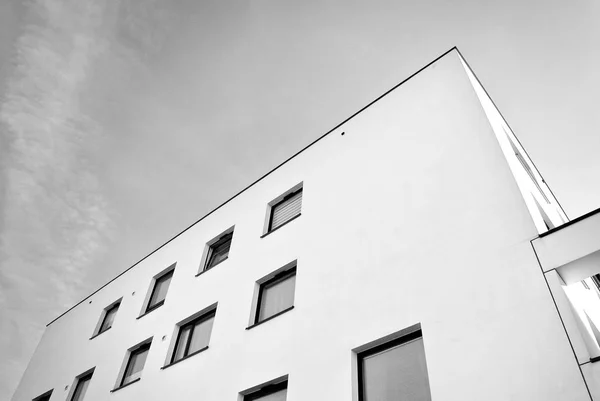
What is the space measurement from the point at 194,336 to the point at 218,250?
3262 millimetres

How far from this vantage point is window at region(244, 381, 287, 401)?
7.73m

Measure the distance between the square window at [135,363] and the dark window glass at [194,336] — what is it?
1.44m

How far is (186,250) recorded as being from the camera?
48.3 feet

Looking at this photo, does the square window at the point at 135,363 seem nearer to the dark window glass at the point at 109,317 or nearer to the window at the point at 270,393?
the dark window glass at the point at 109,317

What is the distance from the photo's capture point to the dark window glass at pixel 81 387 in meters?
13.8

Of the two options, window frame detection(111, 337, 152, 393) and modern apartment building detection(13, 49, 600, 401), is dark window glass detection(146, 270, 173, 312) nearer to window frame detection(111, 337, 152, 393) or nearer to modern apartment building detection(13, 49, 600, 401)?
modern apartment building detection(13, 49, 600, 401)

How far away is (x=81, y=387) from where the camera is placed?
14.2m

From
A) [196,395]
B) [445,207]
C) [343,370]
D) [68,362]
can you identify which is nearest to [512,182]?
[445,207]

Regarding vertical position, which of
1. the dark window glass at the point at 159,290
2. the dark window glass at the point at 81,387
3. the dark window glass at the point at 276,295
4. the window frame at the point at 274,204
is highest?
the window frame at the point at 274,204

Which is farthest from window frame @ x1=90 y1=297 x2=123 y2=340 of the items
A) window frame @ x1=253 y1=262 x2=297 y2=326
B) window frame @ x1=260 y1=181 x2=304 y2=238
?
window frame @ x1=253 y1=262 x2=297 y2=326

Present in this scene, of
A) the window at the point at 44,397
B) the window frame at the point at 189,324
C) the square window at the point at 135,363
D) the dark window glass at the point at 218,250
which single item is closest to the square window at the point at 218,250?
the dark window glass at the point at 218,250

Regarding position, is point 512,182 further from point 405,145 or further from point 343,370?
point 343,370

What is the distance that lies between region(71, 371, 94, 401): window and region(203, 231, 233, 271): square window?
5556mm

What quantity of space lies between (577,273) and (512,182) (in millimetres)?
1798
